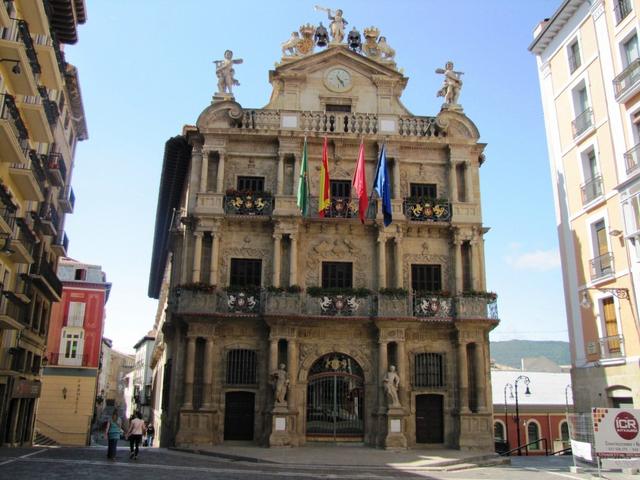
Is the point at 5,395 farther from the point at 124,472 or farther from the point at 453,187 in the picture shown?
the point at 453,187

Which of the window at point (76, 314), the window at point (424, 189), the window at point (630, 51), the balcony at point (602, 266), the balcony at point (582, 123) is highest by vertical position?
the window at point (630, 51)

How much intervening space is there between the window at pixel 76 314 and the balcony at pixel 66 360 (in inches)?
92.7

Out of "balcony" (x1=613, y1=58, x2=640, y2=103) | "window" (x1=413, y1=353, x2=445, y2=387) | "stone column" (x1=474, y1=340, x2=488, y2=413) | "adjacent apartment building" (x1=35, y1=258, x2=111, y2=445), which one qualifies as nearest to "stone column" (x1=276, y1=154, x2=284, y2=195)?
"window" (x1=413, y1=353, x2=445, y2=387)

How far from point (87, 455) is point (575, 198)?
67.0 feet

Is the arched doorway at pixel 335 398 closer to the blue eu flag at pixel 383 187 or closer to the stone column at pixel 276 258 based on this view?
the stone column at pixel 276 258

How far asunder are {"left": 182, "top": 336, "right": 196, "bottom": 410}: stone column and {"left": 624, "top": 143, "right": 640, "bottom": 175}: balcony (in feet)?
58.0

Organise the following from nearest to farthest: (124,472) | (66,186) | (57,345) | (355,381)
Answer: (124,472)
(355,381)
(66,186)
(57,345)

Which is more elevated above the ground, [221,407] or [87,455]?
[221,407]

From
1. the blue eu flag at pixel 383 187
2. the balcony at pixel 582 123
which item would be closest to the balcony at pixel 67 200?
the blue eu flag at pixel 383 187

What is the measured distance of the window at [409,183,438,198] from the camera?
29.7 metres

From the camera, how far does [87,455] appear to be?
69.5 feet

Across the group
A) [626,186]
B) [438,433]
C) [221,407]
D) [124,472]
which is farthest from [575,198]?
[124,472]

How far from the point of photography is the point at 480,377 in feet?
88.1

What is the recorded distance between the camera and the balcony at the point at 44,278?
28.9 metres
